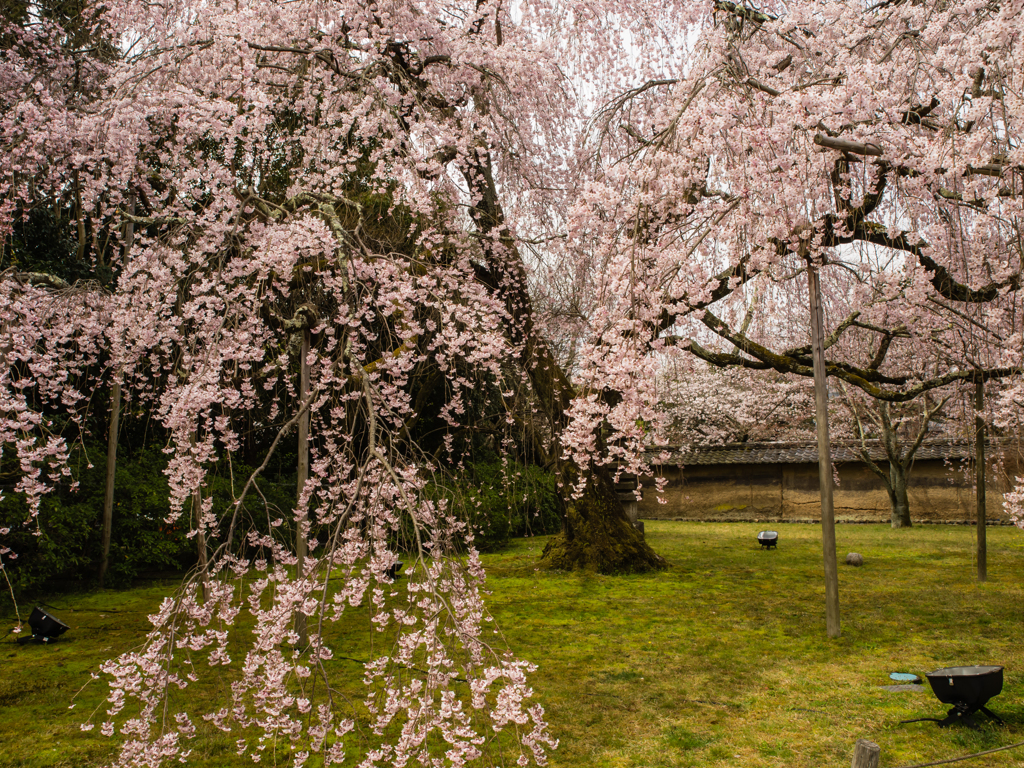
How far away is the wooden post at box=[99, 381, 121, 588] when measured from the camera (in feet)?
22.2

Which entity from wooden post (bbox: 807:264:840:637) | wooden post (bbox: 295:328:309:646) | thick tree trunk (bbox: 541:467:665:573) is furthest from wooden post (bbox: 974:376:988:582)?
wooden post (bbox: 295:328:309:646)

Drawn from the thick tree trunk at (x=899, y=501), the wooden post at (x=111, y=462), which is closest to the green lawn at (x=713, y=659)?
the wooden post at (x=111, y=462)

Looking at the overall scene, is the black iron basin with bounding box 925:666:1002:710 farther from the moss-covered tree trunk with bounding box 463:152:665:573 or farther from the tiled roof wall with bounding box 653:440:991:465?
the tiled roof wall with bounding box 653:440:991:465

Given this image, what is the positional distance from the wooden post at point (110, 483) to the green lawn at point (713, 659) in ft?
1.25

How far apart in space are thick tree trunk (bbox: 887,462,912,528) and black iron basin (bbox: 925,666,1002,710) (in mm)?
11447

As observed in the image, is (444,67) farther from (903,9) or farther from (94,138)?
(903,9)

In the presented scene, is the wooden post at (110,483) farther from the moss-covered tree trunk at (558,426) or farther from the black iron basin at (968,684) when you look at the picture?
the black iron basin at (968,684)

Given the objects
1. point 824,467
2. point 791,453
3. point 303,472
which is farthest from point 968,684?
point 791,453

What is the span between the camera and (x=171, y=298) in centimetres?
428

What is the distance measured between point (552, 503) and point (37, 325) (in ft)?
33.7

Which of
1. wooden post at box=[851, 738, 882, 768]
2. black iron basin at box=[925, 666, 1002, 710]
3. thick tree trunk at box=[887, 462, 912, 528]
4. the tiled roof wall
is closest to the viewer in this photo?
wooden post at box=[851, 738, 882, 768]

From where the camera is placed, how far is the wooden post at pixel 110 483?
6.77m

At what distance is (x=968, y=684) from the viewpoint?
343 cm

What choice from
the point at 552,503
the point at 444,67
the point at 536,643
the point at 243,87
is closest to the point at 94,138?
the point at 243,87
